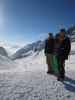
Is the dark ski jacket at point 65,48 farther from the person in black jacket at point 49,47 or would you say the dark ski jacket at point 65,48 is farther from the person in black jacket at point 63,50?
the person in black jacket at point 49,47

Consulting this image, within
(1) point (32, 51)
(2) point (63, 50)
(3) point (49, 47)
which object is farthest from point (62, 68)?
(1) point (32, 51)

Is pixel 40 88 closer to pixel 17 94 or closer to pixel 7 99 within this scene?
pixel 17 94

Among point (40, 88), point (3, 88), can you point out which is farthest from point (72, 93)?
point (3, 88)

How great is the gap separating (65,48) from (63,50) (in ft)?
0.38

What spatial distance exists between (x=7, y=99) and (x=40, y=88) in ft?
4.00

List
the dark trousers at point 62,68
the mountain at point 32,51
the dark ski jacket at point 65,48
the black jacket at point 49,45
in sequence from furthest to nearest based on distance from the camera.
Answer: the mountain at point 32,51 < the black jacket at point 49,45 < the dark trousers at point 62,68 < the dark ski jacket at point 65,48

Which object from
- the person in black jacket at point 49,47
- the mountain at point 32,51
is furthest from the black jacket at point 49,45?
the mountain at point 32,51

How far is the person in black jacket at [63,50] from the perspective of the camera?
17.6 feet

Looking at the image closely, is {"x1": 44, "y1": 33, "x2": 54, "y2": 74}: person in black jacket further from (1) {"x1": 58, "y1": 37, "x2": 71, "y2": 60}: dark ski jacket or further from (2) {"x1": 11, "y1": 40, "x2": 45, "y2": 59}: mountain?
(2) {"x1": 11, "y1": 40, "x2": 45, "y2": 59}: mountain

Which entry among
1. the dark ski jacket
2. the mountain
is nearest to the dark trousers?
the dark ski jacket

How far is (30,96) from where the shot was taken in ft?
12.1

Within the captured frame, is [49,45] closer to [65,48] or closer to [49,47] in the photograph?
[49,47]

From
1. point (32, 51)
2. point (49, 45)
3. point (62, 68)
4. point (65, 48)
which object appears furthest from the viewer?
point (32, 51)

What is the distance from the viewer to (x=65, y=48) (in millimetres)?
5363
